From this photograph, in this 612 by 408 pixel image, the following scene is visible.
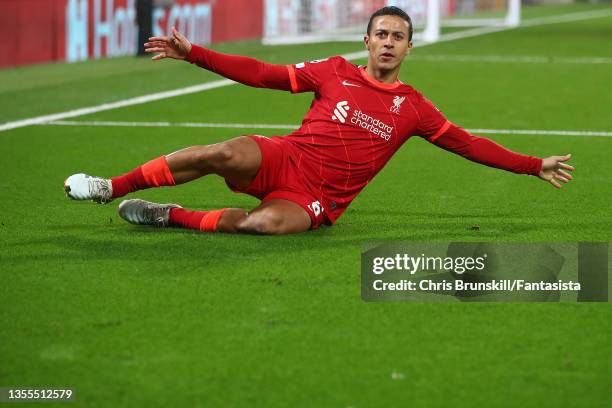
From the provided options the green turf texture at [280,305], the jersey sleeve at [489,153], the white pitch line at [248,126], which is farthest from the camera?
the white pitch line at [248,126]

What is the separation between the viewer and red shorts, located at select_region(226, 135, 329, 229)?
6.11 m

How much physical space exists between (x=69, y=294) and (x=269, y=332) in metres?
0.94

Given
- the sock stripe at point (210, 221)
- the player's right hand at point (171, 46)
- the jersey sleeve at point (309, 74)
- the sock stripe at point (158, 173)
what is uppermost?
the player's right hand at point (171, 46)

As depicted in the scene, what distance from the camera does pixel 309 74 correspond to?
630cm

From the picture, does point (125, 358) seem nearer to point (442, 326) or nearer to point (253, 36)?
point (442, 326)

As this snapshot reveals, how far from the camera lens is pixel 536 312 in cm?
482

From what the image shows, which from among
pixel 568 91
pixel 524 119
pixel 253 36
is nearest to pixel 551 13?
pixel 253 36

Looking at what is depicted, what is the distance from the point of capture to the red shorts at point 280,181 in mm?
6105

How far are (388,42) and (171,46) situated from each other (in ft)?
3.44

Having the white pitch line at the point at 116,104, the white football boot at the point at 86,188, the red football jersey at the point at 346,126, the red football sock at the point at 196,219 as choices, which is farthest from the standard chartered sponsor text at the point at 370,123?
the white pitch line at the point at 116,104

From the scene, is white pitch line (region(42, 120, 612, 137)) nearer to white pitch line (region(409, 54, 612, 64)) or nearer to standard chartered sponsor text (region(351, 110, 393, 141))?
standard chartered sponsor text (region(351, 110, 393, 141))

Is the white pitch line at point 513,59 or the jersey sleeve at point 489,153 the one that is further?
the white pitch line at point 513,59

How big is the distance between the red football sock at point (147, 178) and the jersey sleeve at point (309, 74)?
0.76 m

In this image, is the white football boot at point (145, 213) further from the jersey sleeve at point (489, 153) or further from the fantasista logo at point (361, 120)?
the jersey sleeve at point (489, 153)
